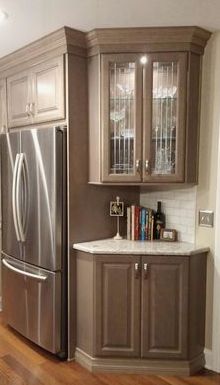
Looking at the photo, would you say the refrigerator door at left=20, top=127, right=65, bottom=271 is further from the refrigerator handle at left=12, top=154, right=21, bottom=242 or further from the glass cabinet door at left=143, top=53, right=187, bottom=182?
the glass cabinet door at left=143, top=53, right=187, bottom=182

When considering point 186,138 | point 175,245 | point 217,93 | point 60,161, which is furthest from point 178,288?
point 217,93

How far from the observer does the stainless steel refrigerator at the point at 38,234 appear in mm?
2652

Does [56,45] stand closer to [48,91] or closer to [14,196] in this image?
[48,91]

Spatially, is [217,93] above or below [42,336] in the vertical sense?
above

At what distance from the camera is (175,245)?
2688mm

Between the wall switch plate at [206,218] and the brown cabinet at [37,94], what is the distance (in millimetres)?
1277

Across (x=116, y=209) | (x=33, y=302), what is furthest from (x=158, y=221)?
(x=33, y=302)

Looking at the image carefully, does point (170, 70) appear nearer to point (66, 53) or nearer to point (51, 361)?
point (66, 53)

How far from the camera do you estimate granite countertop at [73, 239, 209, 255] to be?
2.52 metres

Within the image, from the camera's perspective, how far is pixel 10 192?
3.12 meters

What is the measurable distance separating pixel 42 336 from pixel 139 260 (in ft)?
3.38

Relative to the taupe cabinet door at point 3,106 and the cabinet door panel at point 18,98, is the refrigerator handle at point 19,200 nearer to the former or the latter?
the cabinet door panel at point 18,98

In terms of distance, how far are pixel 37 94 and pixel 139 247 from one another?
148 centimetres

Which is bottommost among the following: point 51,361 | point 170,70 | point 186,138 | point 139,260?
point 51,361
